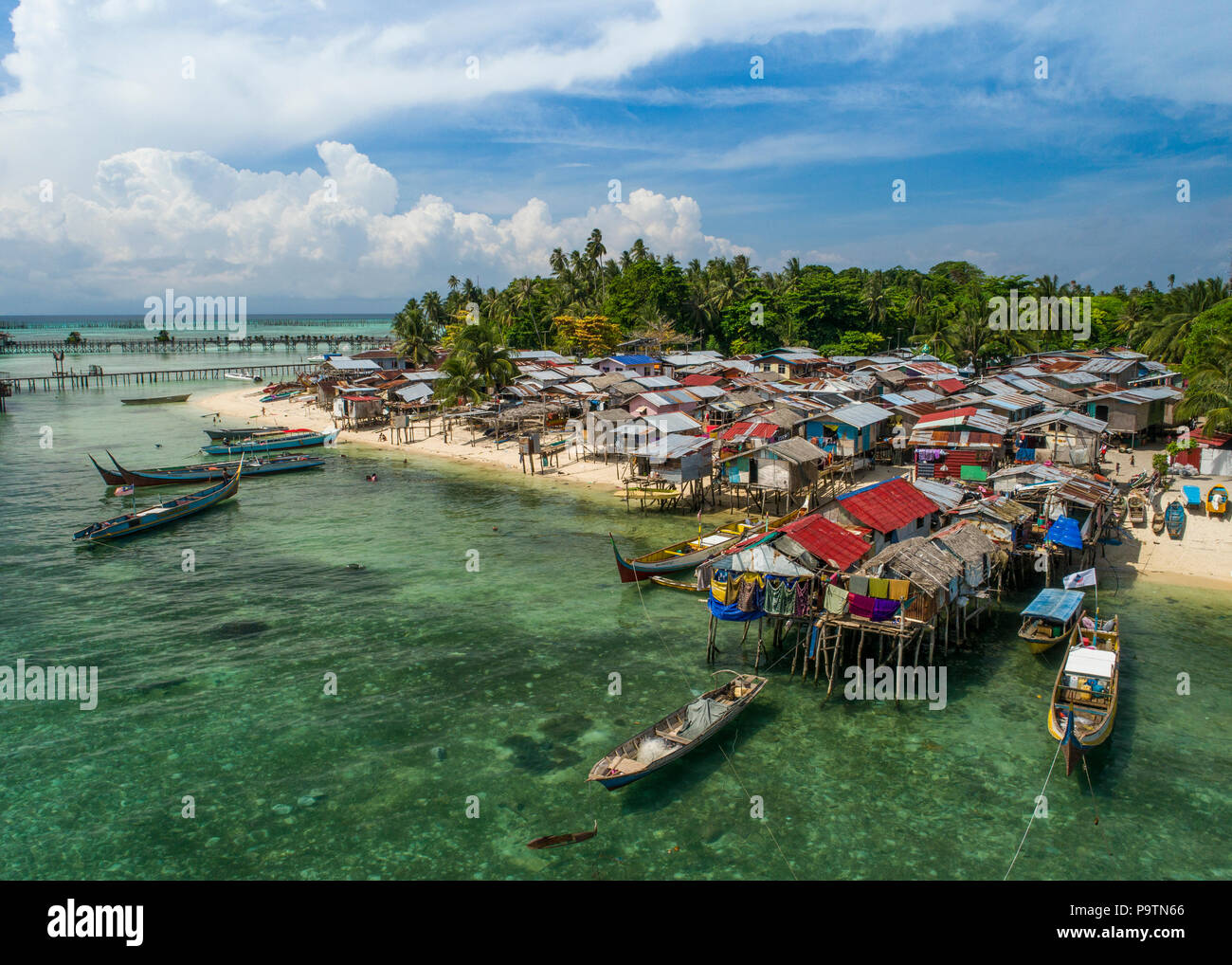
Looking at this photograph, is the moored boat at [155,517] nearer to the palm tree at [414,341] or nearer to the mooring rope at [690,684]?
the mooring rope at [690,684]

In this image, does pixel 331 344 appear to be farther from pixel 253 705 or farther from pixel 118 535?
pixel 253 705

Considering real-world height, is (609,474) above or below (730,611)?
above

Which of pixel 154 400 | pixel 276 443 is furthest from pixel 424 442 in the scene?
pixel 154 400

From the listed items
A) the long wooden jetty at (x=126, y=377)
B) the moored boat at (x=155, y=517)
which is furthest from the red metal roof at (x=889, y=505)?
the long wooden jetty at (x=126, y=377)

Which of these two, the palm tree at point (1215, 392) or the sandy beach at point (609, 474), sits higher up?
the palm tree at point (1215, 392)

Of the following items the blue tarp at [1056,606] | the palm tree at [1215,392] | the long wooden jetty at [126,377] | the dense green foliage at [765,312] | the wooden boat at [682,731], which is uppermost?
the dense green foliage at [765,312]

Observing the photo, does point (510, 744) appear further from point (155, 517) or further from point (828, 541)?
point (155, 517)
